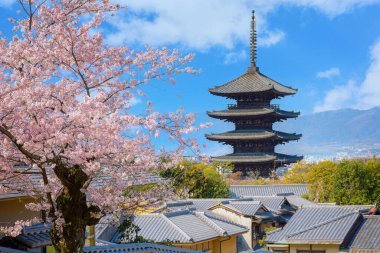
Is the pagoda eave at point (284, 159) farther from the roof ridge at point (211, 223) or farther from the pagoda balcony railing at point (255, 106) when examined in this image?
the roof ridge at point (211, 223)

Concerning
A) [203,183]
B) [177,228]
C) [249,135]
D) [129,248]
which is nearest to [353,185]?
[203,183]

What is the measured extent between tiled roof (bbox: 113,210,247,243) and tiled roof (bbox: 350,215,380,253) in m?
5.60

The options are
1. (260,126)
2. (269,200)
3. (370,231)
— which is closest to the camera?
(370,231)

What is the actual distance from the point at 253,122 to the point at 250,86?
3801 mm

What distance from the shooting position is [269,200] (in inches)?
1650

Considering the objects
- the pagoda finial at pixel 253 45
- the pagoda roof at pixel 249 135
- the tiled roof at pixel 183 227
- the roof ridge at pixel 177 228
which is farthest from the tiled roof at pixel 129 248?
the pagoda finial at pixel 253 45

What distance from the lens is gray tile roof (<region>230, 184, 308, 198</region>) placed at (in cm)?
5095

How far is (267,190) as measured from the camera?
168 feet

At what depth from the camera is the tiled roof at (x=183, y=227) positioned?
78.7ft

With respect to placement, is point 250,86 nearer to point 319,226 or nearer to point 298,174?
point 298,174

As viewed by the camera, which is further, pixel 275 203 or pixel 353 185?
pixel 275 203

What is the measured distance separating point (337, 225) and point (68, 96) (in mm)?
15831

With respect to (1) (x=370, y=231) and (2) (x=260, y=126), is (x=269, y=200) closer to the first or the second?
(1) (x=370, y=231)

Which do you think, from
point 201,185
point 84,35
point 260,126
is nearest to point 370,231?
point 84,35
